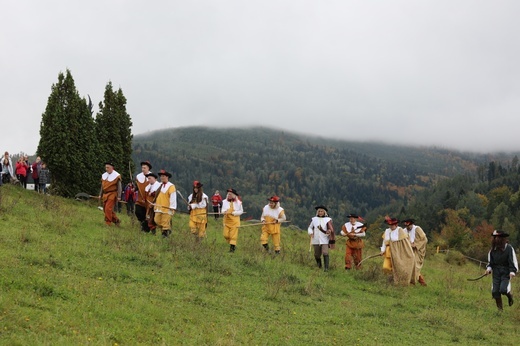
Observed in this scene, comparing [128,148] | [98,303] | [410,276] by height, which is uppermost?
[128,148]

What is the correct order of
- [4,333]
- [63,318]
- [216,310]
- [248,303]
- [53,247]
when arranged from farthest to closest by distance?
[53,247], [248,303], [216,310], [63,318], [4,333]

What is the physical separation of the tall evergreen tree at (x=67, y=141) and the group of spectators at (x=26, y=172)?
0.69 m

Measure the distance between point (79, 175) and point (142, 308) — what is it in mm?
22167

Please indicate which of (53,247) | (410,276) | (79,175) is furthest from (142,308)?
(79,175)

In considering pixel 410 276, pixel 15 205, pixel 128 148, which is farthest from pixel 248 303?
pixel 128 148

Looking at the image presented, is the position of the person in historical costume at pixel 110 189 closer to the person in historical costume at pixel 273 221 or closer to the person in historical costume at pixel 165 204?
the person in historical costume at pixel 165 204

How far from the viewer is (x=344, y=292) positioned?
13.7m

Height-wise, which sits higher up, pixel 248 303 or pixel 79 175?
pixel 79 175

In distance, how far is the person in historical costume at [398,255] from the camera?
16438 millimetres

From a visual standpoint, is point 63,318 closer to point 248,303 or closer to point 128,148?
point 248,303

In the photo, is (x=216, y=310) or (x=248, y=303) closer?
(x=216, y=310)

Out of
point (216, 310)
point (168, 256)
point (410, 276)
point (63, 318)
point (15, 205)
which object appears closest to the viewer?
point (63, 318)

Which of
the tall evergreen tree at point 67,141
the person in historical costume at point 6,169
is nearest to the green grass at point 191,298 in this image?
the person in historical costume at point 6,169

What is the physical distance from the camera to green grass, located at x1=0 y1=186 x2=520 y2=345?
24.7ft
